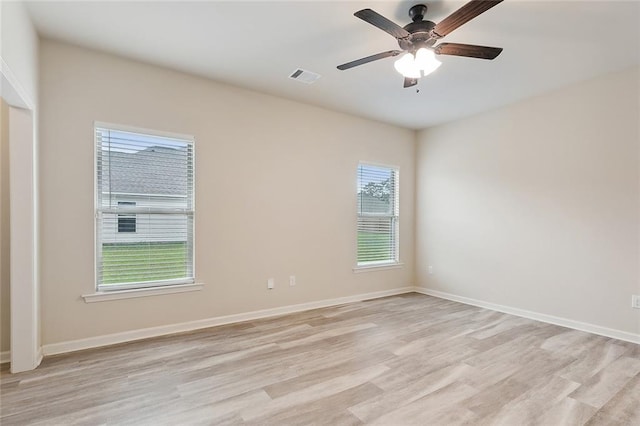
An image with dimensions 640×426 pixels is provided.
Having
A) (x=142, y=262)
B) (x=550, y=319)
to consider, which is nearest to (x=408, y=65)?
(x=142, y=262)

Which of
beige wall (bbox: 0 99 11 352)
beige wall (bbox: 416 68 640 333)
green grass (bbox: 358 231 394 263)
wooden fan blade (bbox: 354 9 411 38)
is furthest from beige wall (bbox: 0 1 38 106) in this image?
beige wall (bbox: 416 68 640 333)

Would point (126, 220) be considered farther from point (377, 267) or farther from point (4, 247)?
point (377, 267)

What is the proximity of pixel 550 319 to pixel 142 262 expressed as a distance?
473 cm

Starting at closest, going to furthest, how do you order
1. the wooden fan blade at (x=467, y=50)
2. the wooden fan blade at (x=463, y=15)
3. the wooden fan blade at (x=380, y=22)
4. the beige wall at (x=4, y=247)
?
the wooden fan blade at (x=463, y=15) → the wooden fan blade at (x=380, y=22) → the wooden fan blade at (x=467, y=50) → the beige wall at (x=4, y=247)

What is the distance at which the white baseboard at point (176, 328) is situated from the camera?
299 cm

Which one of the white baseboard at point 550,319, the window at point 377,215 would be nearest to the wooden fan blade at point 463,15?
the window at point 377,215

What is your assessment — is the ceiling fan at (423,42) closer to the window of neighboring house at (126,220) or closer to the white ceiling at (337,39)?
the white ceiling at (337,39)

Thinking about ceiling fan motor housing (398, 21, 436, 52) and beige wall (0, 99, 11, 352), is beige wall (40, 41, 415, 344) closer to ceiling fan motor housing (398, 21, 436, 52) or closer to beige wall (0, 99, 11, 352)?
beige wall (0, 99, 11, 352)

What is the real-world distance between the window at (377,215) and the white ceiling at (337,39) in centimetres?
149

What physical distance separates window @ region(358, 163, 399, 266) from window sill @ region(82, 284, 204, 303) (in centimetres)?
252

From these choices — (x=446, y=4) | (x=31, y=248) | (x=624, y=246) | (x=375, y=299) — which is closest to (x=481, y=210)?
(x=624, y=246)

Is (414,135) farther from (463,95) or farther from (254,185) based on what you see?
(254,185)

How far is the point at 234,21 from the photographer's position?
264 cm

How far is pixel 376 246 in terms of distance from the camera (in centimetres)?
529
